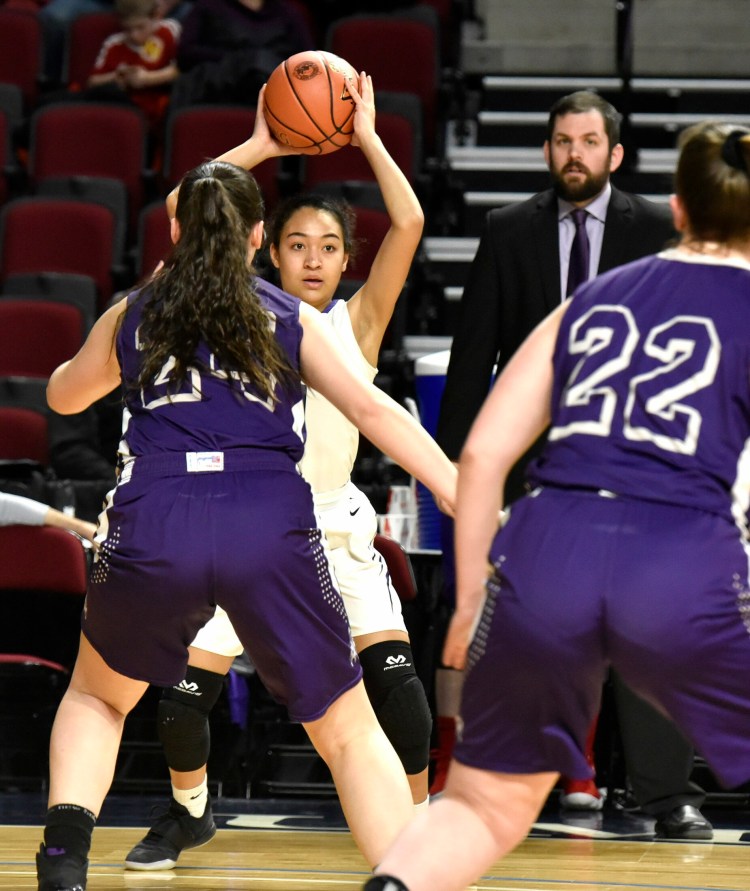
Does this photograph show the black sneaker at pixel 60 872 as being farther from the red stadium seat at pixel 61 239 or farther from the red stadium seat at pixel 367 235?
the red stadium seat at pixel 61 239

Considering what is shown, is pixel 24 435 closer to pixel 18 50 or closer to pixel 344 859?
pixel 344 859

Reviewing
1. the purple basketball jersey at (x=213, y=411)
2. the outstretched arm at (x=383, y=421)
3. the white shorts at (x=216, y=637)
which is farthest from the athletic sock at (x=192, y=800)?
the outstretched arm at (x=383, y=421)

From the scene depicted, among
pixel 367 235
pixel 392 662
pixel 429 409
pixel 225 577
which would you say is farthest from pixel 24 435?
pixel 225 577

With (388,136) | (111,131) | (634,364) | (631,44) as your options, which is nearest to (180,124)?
(111,131)

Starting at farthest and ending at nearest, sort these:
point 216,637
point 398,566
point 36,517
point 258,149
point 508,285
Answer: point 36,517 < point 398,566 < point 508,285 < point 216,637 < point 258,149

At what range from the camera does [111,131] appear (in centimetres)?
859

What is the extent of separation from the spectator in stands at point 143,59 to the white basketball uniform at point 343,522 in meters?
5.31

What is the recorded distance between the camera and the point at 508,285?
4.75 m

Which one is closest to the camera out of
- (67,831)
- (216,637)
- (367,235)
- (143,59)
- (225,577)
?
(225,577)

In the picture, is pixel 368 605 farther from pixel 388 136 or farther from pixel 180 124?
pixel 180 124

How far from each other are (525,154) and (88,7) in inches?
118

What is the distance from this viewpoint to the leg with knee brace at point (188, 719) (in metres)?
4.12

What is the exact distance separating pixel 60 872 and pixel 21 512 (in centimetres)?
241

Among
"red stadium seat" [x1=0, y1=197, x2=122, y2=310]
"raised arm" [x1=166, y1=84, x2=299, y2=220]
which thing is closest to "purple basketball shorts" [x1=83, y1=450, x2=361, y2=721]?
"raised arm" [x1=166, y1=84, x2=299, y2=220]
